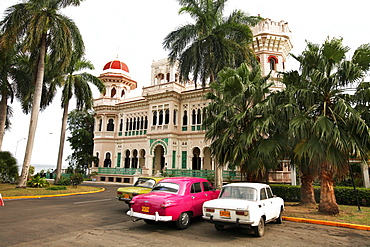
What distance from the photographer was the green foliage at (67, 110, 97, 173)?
116ft

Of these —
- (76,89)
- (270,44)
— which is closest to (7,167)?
(76,89)

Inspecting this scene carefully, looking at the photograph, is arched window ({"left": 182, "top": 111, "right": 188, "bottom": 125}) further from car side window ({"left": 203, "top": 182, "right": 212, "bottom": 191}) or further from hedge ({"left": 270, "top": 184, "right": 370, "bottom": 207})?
car side window ({"left": 203, "top": 182, "right": 212, "bottom": 191})

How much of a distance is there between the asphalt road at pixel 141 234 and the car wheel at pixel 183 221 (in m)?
0.15

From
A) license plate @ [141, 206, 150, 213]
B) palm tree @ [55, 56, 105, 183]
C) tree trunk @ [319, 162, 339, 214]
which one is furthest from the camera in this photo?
palm tree @ [55, 56, 105, 183]

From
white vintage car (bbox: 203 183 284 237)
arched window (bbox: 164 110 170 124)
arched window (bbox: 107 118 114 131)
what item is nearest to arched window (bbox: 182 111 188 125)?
arched window (bbox: 164 110 170 124)

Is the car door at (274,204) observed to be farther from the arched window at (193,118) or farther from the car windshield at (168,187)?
the arched window at (193,118)

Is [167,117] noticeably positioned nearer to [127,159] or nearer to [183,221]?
[127,159]

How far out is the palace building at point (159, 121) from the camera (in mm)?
27250

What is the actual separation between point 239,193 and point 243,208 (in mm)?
1024

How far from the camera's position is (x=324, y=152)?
9.24m

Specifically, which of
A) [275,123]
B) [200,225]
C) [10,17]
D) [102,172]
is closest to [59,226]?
[200,225]

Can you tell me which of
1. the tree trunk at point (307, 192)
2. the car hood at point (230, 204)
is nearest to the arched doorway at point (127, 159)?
the tree trunk at point (307, 192)

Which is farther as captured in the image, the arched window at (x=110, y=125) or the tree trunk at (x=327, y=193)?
the arched window at (x=110, y=125)

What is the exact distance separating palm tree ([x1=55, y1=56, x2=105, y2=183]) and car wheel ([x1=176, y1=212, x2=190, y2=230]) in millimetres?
18385
